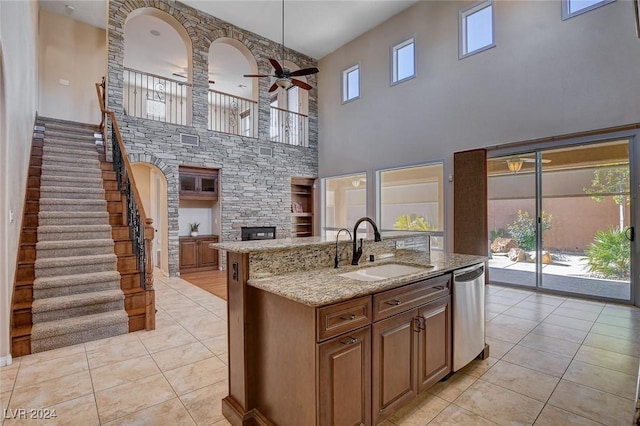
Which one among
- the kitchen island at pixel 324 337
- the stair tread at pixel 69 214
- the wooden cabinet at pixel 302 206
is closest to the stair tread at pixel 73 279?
the stair tread at pixel 69 214

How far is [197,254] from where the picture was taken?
720cm

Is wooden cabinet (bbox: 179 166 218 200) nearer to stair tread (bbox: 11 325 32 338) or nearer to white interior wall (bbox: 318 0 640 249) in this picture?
white interior wall (bbox: 318 0 640 249)

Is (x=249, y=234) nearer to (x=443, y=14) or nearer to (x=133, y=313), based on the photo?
(x=133, y=313)

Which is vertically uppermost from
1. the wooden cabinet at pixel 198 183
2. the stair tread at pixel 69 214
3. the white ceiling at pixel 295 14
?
the white ceiling at pixel 295 14

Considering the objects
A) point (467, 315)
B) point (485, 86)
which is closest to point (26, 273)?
point (467, 315)

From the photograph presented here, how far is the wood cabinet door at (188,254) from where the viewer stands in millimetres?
6988

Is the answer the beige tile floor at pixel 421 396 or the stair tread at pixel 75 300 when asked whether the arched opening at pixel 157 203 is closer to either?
the stair tread at pixel 75 300

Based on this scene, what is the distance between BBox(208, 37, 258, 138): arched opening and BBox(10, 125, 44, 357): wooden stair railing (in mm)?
4017

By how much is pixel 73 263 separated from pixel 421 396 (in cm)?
392

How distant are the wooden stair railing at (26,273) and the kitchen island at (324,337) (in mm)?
2356

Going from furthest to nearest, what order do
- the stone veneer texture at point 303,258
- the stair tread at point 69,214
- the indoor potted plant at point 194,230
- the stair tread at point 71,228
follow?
the indoor potted plant at point 194,230 < the stair tread at point 69,214 < the stair tread at point 71,228 < the stone veneer texture at point 303,258

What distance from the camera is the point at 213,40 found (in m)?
7.08

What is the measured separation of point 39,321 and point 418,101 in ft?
22.4

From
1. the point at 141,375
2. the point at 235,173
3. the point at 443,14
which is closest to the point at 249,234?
the point at 235,173
